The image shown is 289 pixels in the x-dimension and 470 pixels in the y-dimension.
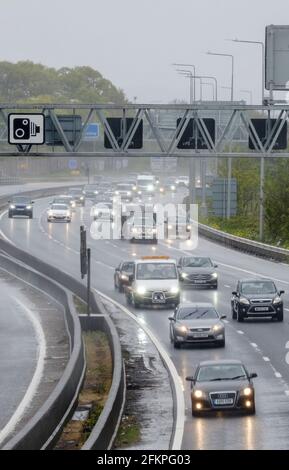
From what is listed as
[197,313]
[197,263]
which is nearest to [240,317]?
[197,313]

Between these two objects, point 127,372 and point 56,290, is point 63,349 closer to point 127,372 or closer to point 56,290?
point 127,372

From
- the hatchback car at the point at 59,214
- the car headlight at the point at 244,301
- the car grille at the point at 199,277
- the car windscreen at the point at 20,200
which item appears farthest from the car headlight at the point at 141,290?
the car windscreen at the point at 20,200

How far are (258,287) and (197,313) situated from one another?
22.2 ft

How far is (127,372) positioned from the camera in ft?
127

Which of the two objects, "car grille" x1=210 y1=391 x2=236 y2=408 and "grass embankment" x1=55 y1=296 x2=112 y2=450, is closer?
"grass embankment" x1=55 y1=296 x2=112 y2=450

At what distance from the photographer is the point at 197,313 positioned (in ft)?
143

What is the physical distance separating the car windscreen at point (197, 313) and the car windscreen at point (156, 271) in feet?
36.0

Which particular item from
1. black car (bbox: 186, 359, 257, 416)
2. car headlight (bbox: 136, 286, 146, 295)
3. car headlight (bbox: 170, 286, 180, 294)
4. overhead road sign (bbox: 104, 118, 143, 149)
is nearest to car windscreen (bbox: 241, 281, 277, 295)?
car headlight (bbox: 170, 286, 180, 294)

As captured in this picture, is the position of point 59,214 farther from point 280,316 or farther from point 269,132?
point 280,316

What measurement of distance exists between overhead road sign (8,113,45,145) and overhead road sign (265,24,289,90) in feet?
25.6

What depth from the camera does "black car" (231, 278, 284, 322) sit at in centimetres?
4881

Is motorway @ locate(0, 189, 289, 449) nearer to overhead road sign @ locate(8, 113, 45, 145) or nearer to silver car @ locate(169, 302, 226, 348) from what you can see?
silver car @ locate(169, 302, 226, 348)

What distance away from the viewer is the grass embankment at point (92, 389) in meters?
28.2
